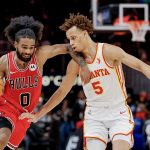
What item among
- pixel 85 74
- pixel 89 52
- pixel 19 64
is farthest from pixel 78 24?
pixel 19 64

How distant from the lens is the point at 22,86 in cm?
661

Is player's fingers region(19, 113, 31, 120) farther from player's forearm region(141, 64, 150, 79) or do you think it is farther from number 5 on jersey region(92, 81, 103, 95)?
player's forearm region(141, 64, 150, 79)

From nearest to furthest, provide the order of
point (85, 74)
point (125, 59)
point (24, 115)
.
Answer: point (125, 59)
point (85, 74)
point (24, 115)

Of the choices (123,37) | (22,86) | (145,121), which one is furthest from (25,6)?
(22,86)

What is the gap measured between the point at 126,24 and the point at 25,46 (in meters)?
6.22

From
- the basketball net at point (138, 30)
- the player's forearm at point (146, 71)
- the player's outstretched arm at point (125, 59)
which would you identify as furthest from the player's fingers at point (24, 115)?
the basketball net at point (138, 30)

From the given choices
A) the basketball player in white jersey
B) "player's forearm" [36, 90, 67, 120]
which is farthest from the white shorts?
"player's forearm" [36, 90, 67, 120]

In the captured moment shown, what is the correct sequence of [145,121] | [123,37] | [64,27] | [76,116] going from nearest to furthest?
1. [64,27]
2. [145,121]
3. [76,116]
4. [123,37]

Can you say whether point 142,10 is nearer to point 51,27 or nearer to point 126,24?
point 126,24

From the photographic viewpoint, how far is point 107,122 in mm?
6328

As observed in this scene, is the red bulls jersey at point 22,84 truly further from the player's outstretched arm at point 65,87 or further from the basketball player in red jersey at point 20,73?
the player's outstretched arm at point 65,87

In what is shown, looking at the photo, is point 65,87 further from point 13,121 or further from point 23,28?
point 23,28

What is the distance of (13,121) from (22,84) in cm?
43

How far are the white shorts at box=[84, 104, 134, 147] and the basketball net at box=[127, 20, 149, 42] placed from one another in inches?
231
